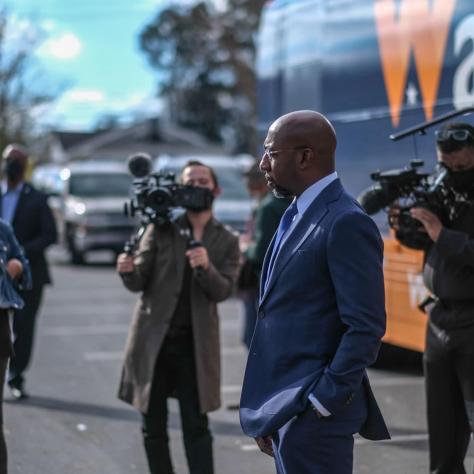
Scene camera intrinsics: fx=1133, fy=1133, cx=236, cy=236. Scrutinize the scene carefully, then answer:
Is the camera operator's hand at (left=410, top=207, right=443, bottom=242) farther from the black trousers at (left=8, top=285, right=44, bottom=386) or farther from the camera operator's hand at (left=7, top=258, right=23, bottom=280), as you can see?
the black trousers at (left=8, top=285, right=44, bottom=386)

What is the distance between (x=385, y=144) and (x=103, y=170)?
15744 mm

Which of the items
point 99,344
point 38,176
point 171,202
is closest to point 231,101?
point 38,176

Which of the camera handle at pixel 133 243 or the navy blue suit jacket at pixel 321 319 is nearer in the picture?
the navy blue suit jacket at pixel 321 319

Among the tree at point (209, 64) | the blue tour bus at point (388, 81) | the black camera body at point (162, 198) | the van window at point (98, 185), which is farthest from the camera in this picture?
the tree at point (209, 64)

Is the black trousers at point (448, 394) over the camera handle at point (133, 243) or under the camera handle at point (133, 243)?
under

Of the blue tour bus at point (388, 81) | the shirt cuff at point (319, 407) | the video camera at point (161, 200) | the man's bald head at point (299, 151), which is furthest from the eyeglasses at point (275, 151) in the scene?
→ the blue tour bus at point (388, 81)

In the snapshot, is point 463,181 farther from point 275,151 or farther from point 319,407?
point 319,407

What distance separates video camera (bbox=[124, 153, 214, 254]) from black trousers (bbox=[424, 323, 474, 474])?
52.6 inches

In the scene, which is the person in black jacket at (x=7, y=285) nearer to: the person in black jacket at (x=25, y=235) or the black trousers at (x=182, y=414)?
the black trousers at (x=182, y=414)

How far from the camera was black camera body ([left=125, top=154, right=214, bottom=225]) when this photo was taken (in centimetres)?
595

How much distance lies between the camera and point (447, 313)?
18.0 feet

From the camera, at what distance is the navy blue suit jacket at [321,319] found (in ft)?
12.2

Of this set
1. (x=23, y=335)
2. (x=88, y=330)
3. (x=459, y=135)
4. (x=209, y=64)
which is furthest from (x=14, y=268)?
(x=209, y=64)

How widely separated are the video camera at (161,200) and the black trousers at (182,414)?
588 mm
